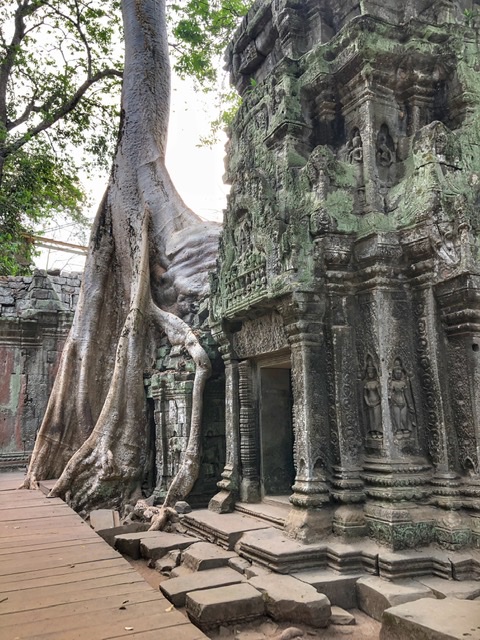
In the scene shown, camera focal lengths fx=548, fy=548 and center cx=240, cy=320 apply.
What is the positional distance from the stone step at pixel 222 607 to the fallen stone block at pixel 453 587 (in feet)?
3.41

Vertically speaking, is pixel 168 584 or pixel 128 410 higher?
pixel 128 410

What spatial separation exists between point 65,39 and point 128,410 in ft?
33.9

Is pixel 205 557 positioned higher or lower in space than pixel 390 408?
lower

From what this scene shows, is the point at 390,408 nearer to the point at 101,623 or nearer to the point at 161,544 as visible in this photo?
the point at 161,544

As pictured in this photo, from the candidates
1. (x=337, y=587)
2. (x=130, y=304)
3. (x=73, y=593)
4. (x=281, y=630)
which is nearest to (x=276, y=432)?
(x=337, y=587)

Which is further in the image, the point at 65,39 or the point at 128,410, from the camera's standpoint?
the point at 65,39

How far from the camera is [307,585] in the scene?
11.1 ft

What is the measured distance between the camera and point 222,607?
3082mm

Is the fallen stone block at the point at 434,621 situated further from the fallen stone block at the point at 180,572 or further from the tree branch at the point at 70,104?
the tree branch at the point at 70,104

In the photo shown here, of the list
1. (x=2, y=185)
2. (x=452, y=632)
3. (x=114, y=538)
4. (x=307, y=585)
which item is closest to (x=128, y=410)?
(x=114, y=538)

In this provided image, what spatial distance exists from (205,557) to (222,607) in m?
0.87

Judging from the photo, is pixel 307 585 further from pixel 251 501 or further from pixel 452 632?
pixel 251 501

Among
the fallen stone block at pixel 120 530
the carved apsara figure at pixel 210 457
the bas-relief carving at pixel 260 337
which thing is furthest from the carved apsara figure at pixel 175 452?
the bas-relief carving at pixel 260 337

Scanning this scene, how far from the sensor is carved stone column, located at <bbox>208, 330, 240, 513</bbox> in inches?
205
